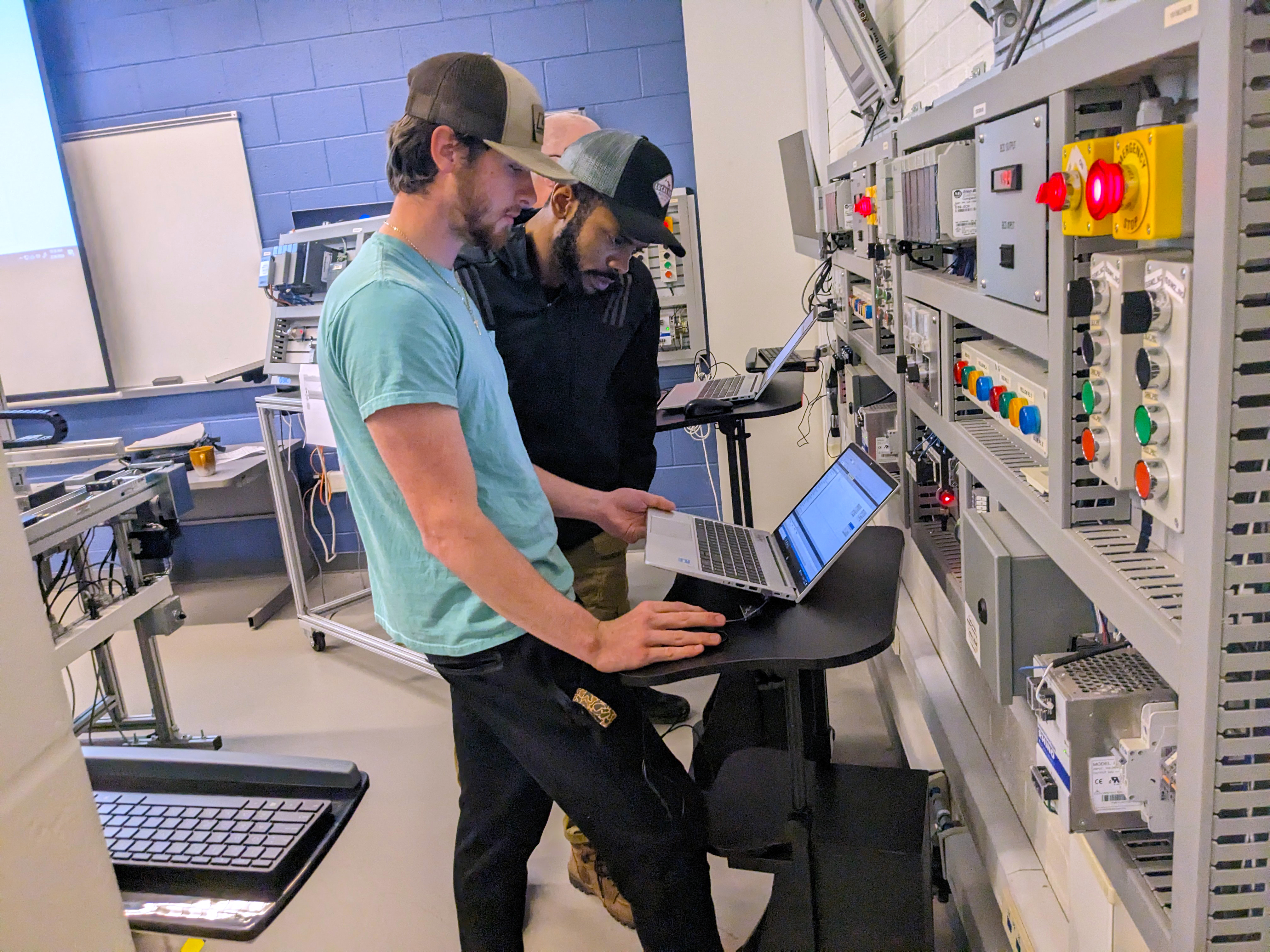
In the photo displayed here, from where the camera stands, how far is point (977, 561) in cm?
119

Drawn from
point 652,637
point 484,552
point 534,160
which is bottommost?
point 652,637

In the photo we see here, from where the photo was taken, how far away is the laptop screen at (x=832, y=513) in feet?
4.43

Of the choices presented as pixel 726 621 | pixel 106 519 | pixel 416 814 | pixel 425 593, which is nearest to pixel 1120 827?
pixel 726 621

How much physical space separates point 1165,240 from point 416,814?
222cm

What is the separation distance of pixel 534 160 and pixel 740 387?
1560mm

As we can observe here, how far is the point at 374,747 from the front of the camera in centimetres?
280

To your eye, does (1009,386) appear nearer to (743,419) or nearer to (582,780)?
(582,780)

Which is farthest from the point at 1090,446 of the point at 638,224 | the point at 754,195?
the point at 754,195

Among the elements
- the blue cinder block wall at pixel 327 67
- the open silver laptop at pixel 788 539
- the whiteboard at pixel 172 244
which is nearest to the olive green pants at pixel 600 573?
the open silver laptop at pixel 788 539

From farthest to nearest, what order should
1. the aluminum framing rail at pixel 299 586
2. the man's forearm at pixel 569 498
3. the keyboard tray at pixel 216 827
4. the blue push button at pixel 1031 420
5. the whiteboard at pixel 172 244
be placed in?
the whiteboard at pixel 172 244
the aluminum framing rail at pixel 299 586
the keyboard tray at pixel 216 827
the man's forearm at pixel 569 498
the blue push button at pixel 1031 420

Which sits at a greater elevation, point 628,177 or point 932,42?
point 932,42

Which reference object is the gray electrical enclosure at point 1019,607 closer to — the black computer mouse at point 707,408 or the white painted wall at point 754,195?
the black computer mouse at point 707,408

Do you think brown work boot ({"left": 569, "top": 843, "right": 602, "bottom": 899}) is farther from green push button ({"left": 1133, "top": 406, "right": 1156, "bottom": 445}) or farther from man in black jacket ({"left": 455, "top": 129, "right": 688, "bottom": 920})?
green push button ({"left": 1133, "top": 406, "right": 1156, "bottom": 445})

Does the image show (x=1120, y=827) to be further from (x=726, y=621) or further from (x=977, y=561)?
(x=726, y=621)
